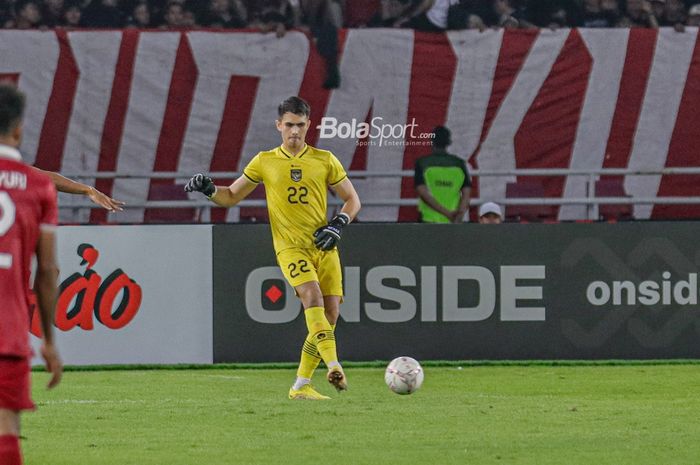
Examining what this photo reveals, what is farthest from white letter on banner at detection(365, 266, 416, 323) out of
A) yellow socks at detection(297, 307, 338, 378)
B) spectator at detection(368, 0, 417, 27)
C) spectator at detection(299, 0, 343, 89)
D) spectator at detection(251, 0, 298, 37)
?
spectator at detection(368, 0, 417, 27)

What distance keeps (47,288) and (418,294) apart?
10.1 metres

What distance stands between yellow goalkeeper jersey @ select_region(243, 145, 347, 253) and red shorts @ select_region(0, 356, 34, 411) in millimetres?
6236

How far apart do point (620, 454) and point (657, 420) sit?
6.33ft

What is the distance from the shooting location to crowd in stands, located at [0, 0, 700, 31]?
18969 mm

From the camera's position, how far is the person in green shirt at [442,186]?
16.7m

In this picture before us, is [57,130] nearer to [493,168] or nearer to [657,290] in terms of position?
[493,168]

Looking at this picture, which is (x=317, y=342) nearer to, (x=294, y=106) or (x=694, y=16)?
(x=294, y=106)

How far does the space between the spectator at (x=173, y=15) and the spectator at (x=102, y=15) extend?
21.7 inches

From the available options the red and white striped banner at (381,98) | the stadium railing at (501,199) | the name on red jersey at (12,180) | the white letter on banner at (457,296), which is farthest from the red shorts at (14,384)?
the red and white striped banner at (381,98)

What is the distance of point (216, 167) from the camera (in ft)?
61.4

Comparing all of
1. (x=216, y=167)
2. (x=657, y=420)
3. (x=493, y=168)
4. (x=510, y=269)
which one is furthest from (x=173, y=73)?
(x=657, y=420)

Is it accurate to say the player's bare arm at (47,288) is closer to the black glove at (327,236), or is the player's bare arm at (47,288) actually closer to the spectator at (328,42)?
the black glove at (327,236)

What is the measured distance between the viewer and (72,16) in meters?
19.0

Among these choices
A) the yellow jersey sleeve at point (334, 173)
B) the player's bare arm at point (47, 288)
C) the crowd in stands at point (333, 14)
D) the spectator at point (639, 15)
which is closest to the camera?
the player's bare arm at point (47, 288)
